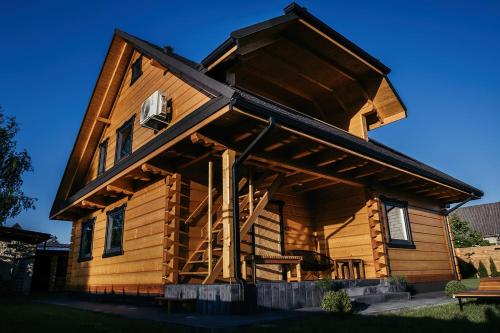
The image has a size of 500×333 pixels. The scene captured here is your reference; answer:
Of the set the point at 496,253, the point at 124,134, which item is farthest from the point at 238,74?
the point at 496,253

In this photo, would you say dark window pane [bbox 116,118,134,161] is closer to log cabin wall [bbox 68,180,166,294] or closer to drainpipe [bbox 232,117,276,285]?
log cabin wall [bbox 68,180,166,294]

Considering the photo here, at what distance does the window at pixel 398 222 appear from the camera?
32.8 ft

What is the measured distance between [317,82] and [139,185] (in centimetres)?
553

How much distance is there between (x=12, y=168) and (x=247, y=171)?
1505cm

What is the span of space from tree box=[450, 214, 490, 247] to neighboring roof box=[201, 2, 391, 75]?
21.4 m

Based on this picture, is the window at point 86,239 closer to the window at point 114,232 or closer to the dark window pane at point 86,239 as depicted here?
the dark window pane at point 86,239

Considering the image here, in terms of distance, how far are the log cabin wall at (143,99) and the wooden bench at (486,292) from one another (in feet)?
18.5

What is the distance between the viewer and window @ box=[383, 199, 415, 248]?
999cm

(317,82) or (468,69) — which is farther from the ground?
(468,69)

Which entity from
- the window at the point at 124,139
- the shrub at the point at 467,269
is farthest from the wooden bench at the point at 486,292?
the shrub at the point at 467,269

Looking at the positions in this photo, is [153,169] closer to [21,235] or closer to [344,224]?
[344,224]

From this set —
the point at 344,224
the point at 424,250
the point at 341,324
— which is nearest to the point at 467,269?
the point at 424,250

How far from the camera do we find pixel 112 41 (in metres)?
11.1

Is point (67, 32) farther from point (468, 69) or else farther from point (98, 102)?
point (468, 69)
